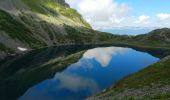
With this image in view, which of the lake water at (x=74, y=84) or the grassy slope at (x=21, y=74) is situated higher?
the grassy slope at (x=21, y=74)

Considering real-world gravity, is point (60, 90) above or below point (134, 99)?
below

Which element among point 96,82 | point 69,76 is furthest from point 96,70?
point 96,82

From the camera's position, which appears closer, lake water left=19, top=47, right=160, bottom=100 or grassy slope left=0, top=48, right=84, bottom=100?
lake water left=19, top=47, right=160, bottom=100

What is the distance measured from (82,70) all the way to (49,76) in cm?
2529

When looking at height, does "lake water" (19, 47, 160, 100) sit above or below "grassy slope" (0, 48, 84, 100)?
below

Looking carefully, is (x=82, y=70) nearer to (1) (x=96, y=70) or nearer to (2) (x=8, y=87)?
(1) (x=96, y=70)

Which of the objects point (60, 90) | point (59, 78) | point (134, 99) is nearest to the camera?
point (134, 99)

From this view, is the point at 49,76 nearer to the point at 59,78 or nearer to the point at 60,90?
A: the point at 59,78

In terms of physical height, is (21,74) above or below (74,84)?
above

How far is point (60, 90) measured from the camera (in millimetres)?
109062

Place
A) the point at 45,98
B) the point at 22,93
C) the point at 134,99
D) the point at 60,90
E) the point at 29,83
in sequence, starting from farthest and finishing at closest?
the point at 29,83, the point at 60,90, the point at 22,93, the point at 45,98, the point at 134,99

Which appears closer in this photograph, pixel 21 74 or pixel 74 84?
pixel 74 84

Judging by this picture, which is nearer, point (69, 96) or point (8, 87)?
point (69, 96)

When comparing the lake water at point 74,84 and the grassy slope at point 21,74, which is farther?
the grassy slope at point 21,74
